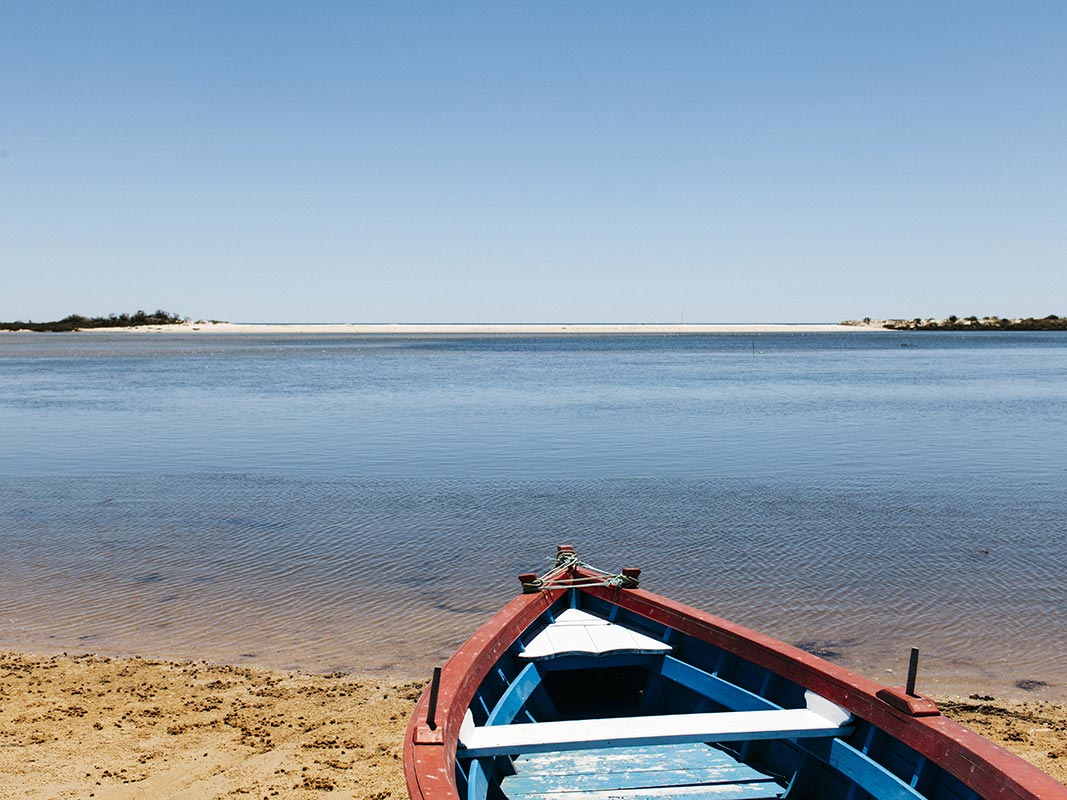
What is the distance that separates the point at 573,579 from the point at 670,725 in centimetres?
279

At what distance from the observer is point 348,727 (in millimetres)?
7098

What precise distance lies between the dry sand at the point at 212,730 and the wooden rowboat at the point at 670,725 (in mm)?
1207

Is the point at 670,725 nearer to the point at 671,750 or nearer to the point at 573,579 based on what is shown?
the point at 671,750

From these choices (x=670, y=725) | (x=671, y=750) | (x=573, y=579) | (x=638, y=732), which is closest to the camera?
(x=638, y=732)

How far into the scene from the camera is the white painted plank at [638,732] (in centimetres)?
506

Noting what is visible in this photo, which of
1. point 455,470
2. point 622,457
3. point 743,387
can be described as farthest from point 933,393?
point 455,470

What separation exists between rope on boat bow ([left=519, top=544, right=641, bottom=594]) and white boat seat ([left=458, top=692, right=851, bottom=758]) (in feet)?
7.38

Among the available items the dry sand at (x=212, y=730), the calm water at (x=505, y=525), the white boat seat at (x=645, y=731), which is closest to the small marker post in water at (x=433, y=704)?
the white boat seat at (x=645, y=731)

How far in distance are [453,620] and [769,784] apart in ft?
16.5

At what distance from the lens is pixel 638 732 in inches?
205

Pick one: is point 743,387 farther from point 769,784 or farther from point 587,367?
point 769,784

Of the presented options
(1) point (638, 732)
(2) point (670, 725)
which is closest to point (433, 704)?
(1) point (638, 732)

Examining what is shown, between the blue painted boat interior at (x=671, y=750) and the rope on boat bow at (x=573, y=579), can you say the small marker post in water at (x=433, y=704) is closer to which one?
the blue painted boat interior at (x=671, y=750)

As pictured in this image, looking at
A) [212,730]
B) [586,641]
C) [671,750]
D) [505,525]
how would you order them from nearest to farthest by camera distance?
[671,750] → [586,641] → [212,730] → [505,525]
